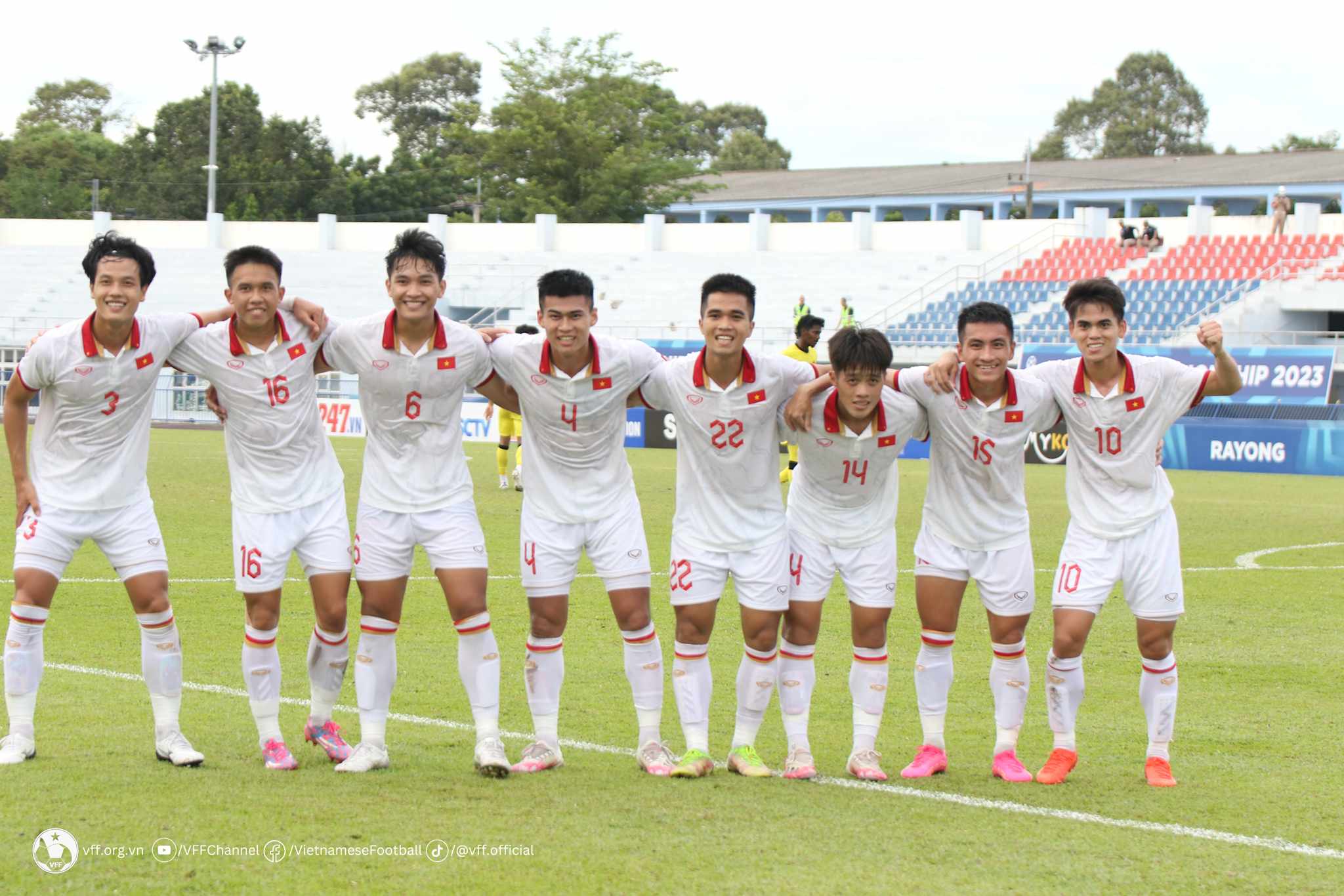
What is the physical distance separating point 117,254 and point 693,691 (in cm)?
300

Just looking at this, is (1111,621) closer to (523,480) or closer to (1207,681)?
(1207,681)

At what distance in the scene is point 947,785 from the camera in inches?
249

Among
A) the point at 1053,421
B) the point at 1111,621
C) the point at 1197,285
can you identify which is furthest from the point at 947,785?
the point at 1197,285

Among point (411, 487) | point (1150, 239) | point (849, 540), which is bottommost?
point (849, 540)

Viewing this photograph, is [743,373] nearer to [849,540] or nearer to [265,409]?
[849,540]

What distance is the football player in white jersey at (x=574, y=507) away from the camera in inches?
261

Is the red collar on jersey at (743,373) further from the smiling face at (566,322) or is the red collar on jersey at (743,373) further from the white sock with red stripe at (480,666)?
the white sock with red stripe at (480,666)

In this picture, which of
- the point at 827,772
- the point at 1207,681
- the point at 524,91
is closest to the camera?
the point at 827,772

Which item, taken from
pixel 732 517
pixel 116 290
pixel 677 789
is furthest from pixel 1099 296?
pixel 116 290

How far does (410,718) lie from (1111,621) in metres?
5.58

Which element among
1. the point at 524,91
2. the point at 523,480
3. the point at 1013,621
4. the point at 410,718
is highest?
the point at 524,91

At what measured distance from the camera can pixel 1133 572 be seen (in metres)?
6.58

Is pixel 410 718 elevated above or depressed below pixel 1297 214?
below

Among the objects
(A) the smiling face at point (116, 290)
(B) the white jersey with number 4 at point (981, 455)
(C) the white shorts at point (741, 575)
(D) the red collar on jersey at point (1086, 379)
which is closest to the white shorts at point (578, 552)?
(C) the white shorts at point (741, 575)
